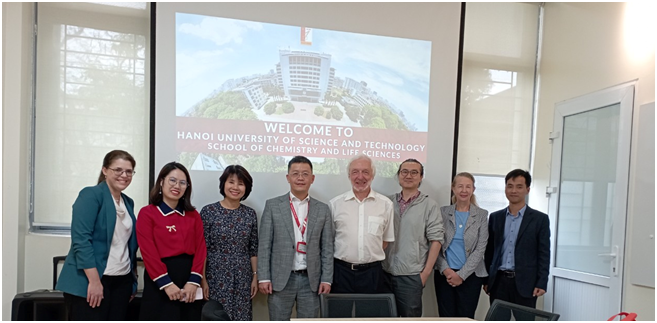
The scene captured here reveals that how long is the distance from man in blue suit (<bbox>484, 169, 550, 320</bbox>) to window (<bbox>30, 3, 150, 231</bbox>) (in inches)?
115

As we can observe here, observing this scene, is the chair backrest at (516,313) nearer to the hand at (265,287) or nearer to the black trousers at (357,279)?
the black trousers at (357,279)

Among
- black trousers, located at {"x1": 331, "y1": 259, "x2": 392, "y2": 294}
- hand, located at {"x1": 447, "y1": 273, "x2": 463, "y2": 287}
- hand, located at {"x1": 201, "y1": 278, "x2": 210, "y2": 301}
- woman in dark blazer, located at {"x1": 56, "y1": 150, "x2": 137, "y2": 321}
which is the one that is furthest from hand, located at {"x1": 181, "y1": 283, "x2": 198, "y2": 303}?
hand, located at {"x1": 447, "y1": 273, "x2": 463, "y2": 287}

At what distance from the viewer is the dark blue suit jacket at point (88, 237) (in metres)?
2.55

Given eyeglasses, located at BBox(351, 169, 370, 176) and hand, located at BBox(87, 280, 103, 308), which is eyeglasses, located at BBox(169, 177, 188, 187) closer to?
hand, located at BBox(87, 280, 103, 308)

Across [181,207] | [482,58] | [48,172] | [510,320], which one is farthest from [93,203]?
[482,58]

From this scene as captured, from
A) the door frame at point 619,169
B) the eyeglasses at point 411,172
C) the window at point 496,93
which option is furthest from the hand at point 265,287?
the door frame at point 619,169

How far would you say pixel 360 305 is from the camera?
2.65 m

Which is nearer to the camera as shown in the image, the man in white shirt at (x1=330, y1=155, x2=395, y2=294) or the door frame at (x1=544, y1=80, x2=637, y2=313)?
the man in white shirt at (x1=330, y1=155, x2=395, y2=294)

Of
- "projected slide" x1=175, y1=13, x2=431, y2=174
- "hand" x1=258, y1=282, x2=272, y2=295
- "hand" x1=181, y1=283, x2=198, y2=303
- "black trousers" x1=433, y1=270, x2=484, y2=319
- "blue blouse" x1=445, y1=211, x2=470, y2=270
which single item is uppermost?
"projected slide" x1=175, y1=13, x2=431, y2=174

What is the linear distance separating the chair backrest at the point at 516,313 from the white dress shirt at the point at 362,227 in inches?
36.4

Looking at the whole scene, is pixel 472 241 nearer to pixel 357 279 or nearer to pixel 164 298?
pixel 357 279

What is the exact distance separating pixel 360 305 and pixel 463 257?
1177 millimetres

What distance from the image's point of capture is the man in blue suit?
3.39 meters

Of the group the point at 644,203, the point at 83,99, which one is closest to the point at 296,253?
the point at 83,99
